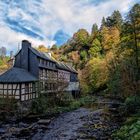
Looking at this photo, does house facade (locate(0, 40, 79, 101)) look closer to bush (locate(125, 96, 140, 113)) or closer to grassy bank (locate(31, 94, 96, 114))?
grassy bank (locate(31, 94, 96, 114))

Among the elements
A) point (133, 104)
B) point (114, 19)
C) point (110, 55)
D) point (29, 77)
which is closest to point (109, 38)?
point (110, 55)

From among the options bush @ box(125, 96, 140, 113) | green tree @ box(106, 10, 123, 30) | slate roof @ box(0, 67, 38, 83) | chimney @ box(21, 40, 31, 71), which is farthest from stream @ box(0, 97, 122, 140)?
green tree @ box(106, 10, 123, 30)

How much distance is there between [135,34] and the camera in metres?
34.3

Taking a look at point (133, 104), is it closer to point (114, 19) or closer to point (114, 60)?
point (114, 60)

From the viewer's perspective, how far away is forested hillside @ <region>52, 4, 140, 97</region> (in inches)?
1358

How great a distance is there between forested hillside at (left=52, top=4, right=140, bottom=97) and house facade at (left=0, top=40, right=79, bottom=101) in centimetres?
1087

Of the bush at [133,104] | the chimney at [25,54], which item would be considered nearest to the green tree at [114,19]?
the chimney at [25,54]

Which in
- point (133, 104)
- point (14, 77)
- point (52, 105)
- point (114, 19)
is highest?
point (114, 19)

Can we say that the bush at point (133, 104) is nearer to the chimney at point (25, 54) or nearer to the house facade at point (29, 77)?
the house facade at point (29, 77)

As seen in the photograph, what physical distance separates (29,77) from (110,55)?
3458 cm

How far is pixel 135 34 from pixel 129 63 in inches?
193

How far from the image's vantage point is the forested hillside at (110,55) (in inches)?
1358

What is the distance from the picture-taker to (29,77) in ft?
139

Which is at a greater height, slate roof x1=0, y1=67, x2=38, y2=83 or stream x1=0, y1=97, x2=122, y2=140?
slate roof x1=0, y1=67, x2=38, y2=83
